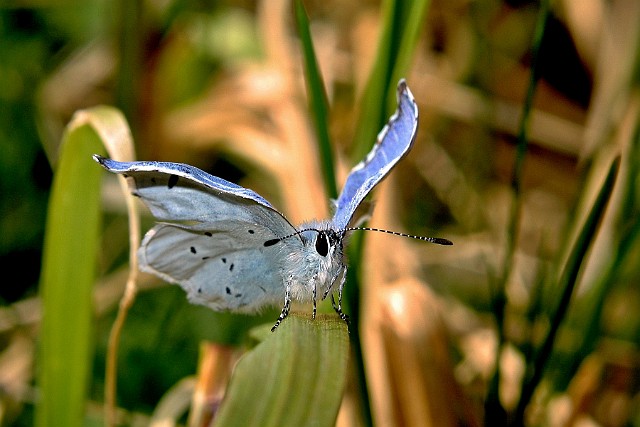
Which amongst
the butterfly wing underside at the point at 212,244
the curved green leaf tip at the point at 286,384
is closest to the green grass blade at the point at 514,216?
the butterfly wing underside at the point at 212,244

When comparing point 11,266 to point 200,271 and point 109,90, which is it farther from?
point 200,271

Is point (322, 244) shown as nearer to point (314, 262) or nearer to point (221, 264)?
point (314, 262)

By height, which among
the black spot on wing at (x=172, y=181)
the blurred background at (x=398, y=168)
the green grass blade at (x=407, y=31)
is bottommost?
the blurred background at (x=398, y=168)

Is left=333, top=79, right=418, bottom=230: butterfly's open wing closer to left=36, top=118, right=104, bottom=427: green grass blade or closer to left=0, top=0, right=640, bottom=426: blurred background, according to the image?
left=0, top=0, right=640, bottom=426: blurred background

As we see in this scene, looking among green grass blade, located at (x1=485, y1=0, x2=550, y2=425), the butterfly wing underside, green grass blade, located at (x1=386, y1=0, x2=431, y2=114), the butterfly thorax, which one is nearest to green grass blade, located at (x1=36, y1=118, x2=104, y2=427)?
the butterfly wing underside

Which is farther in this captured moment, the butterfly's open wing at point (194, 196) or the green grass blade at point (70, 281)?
the green grass blade at point (70, 281)

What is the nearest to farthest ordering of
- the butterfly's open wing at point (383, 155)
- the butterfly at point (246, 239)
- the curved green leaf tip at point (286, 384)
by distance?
1. the curved green leaf tip at point (286, 384)
2. the butterfly's open wing at point (383, 155)
3. the butterfly at point (246, 239)

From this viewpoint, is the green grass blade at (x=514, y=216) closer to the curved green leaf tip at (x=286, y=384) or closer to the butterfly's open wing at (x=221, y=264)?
the butterfly's open wing at (x=221, y=264)
